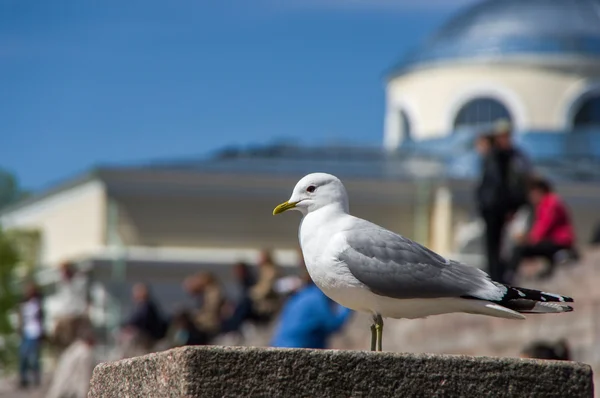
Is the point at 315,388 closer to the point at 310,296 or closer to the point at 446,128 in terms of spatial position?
the point at 310,296

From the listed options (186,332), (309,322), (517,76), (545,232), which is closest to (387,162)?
(517,76)

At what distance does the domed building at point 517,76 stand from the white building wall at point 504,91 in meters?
0.03

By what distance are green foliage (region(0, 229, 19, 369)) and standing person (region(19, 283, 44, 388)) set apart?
1802 cm

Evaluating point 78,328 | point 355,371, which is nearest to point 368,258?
point 355,371

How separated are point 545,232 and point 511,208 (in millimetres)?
1043

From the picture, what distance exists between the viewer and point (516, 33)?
51156 millimetres

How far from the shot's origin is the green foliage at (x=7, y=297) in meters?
44.4

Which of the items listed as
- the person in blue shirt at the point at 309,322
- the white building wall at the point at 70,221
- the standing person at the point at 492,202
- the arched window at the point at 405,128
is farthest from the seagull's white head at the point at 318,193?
the arched window at the point at 405,128

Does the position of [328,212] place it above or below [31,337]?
above

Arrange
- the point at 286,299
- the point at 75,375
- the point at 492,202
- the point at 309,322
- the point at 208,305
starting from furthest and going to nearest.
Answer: the point at 208,305 → the point at 286,299 → the point at 75,375 → the point at 492,202 → the point at 309,322

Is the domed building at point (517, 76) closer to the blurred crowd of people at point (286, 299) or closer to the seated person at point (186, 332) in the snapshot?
the blurred crowd of people at point (286, 299)

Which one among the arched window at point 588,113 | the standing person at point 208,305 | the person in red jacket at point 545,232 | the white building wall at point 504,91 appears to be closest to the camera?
the person in red jacket at point 545,232

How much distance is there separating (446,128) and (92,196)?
41.6 feet

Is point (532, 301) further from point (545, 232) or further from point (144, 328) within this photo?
point (144, 328)
